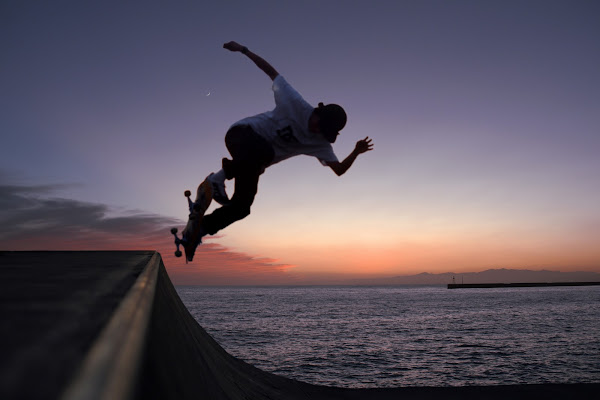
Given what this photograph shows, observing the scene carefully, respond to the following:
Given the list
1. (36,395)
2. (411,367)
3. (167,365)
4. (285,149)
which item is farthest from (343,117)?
(411,367)

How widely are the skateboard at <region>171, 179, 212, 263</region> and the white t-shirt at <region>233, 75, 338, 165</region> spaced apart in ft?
2.92

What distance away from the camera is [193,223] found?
4586 millimetres

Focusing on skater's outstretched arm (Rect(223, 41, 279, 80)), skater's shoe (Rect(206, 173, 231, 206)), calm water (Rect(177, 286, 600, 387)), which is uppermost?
skater's outstretched arm (Rect(223, 41, 279, 80))

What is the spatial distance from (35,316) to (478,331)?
132ft

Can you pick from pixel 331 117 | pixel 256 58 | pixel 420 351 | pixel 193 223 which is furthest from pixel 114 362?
pixel 420 351

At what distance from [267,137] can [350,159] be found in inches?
42.5

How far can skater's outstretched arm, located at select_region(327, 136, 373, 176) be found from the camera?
4.62 m

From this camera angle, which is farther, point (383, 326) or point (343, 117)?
point (383, 326)

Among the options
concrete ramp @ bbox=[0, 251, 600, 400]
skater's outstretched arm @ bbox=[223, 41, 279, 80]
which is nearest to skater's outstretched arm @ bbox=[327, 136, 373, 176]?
skater's outstretched arm @ bbox=[223, 41, 279, 80]

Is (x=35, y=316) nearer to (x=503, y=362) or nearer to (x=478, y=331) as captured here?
(x=503, y=362)

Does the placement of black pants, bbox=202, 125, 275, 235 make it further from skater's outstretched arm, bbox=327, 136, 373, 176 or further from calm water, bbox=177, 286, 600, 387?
calm water, bbox=177, 286, 600, 387

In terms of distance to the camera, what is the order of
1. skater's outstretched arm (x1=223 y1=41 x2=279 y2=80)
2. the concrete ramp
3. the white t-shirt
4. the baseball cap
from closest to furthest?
the concrete ramp, the baseball cap, the white t-shirt, skater's outstretched arm (x1=223 y1=41 x2=279 y2=80)

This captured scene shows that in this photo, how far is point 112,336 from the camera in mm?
689

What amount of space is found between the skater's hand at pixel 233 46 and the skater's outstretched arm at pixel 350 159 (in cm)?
163
